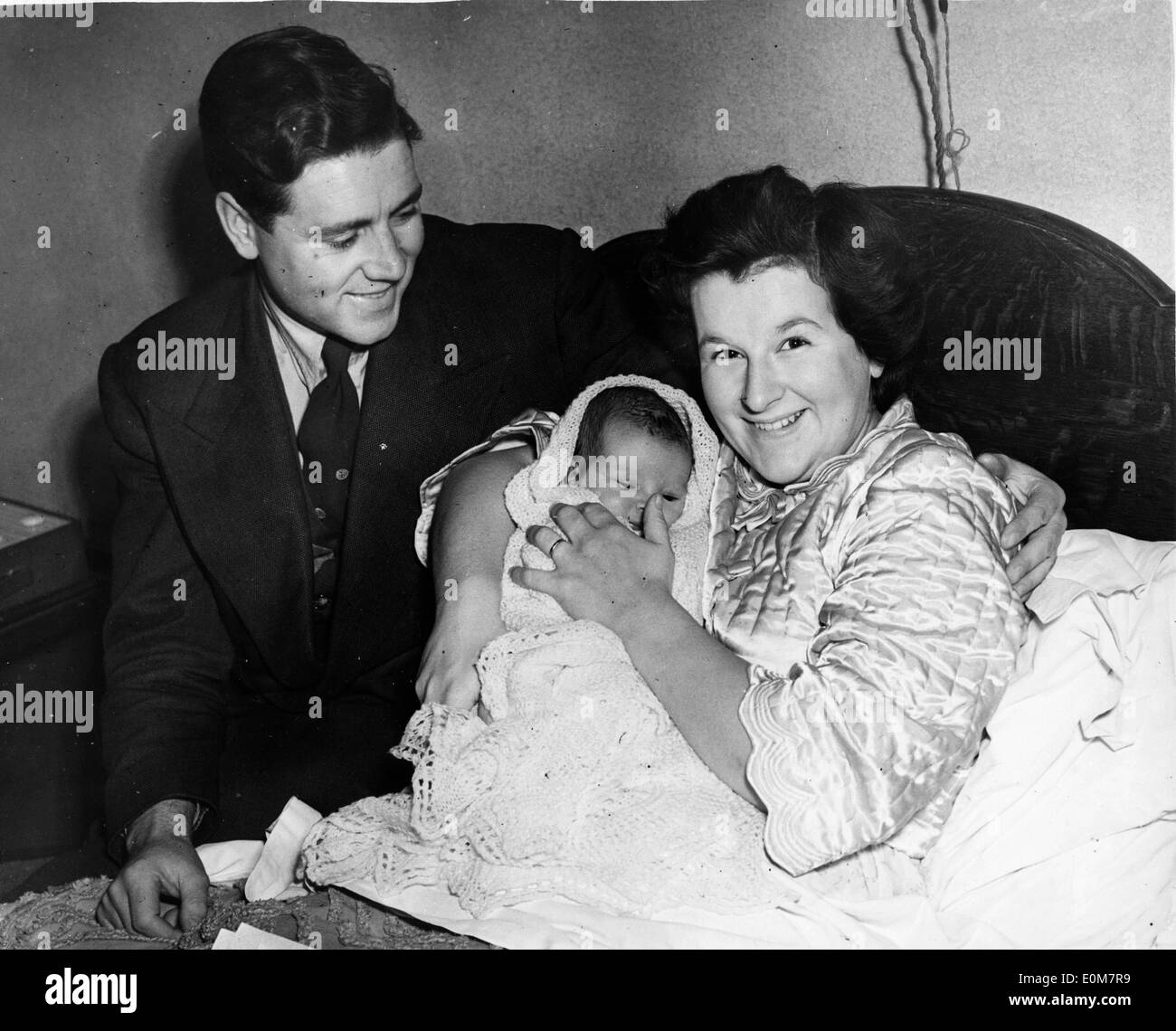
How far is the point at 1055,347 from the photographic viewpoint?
1.56 meters

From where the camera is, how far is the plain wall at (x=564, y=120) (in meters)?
1.62

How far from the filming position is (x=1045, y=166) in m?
1.67

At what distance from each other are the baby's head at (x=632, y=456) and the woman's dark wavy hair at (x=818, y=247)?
167mm

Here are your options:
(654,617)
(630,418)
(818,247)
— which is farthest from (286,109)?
(654,617)

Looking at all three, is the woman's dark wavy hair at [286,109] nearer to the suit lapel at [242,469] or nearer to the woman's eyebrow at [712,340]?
the suit lapel at [242,469]

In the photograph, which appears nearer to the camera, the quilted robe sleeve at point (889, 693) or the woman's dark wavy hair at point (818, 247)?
the quilted robe sleeve at point (889, 693)

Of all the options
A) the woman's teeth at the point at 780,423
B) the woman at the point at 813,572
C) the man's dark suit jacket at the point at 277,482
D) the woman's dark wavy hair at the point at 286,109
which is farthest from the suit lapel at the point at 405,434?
the woman's teeth at the point at 780,423

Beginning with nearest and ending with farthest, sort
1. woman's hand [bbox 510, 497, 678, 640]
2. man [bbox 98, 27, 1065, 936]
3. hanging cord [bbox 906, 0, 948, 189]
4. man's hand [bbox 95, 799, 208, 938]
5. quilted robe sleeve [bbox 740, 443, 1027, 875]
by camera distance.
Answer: quilted robe sleeve [bbox 740, 443, 1027, 875] < woman's hand [bbox 510, 497, 678, 640] < man's hand [bbox 95, 799, 208, 938] < man [bbox 98, 27, 1065, 936] < hanging cord [bbox 906, 0, 948, 189]

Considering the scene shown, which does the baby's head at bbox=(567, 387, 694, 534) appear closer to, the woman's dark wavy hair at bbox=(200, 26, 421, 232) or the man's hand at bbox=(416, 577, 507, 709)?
the man's hand at bbox=(416, 577, 507, 709)

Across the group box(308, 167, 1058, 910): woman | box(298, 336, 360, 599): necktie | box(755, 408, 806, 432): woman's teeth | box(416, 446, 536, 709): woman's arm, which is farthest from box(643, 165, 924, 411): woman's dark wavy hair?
box(298, 336, 360, 599): necktie

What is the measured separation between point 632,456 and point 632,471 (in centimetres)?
2

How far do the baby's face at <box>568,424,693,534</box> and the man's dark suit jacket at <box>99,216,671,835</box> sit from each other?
0.22 m

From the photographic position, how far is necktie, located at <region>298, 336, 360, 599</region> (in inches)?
63.4
